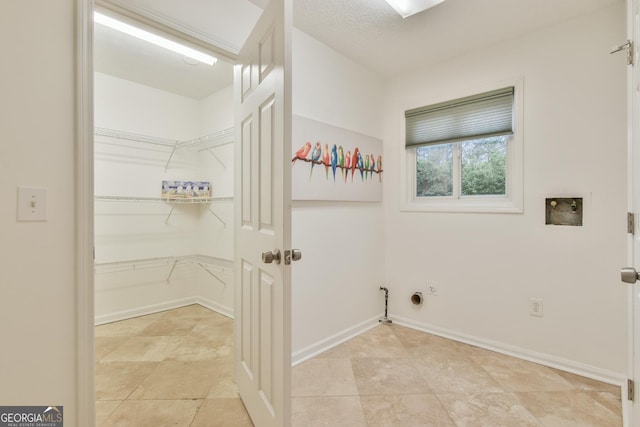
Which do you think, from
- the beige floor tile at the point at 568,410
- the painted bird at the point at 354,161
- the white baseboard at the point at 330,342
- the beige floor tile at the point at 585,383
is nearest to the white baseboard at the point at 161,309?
the white baseboard at the point at 330,342

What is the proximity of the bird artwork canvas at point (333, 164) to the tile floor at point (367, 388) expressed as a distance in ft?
4.26

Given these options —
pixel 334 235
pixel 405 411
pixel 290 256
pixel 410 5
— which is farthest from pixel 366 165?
pixel 405 411

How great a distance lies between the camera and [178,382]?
1.92 metres

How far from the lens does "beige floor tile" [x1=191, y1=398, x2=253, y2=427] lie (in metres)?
1.55

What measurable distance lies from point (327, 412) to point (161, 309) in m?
2.55

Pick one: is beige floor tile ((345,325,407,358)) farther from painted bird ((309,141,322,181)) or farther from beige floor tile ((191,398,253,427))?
painted bird ((309,141,322,181))

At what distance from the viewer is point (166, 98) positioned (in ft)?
11.2

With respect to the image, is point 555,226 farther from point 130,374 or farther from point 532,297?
point 130,374

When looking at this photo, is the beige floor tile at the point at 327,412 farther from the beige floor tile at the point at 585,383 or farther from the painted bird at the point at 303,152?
the painted bird at the point at 303,152

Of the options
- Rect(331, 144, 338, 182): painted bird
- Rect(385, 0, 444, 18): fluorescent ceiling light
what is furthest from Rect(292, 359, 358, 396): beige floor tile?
Rect(385, 0, 444, 18): fluorescent ceiling light

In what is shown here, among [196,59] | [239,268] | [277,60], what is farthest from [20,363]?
[196,59]

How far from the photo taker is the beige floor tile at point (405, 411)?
1.54 meters

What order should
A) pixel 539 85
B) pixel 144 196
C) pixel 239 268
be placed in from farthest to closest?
pixel 144 196 < pixel 539 85 < pixel 239 268

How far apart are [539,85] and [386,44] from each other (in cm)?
120
